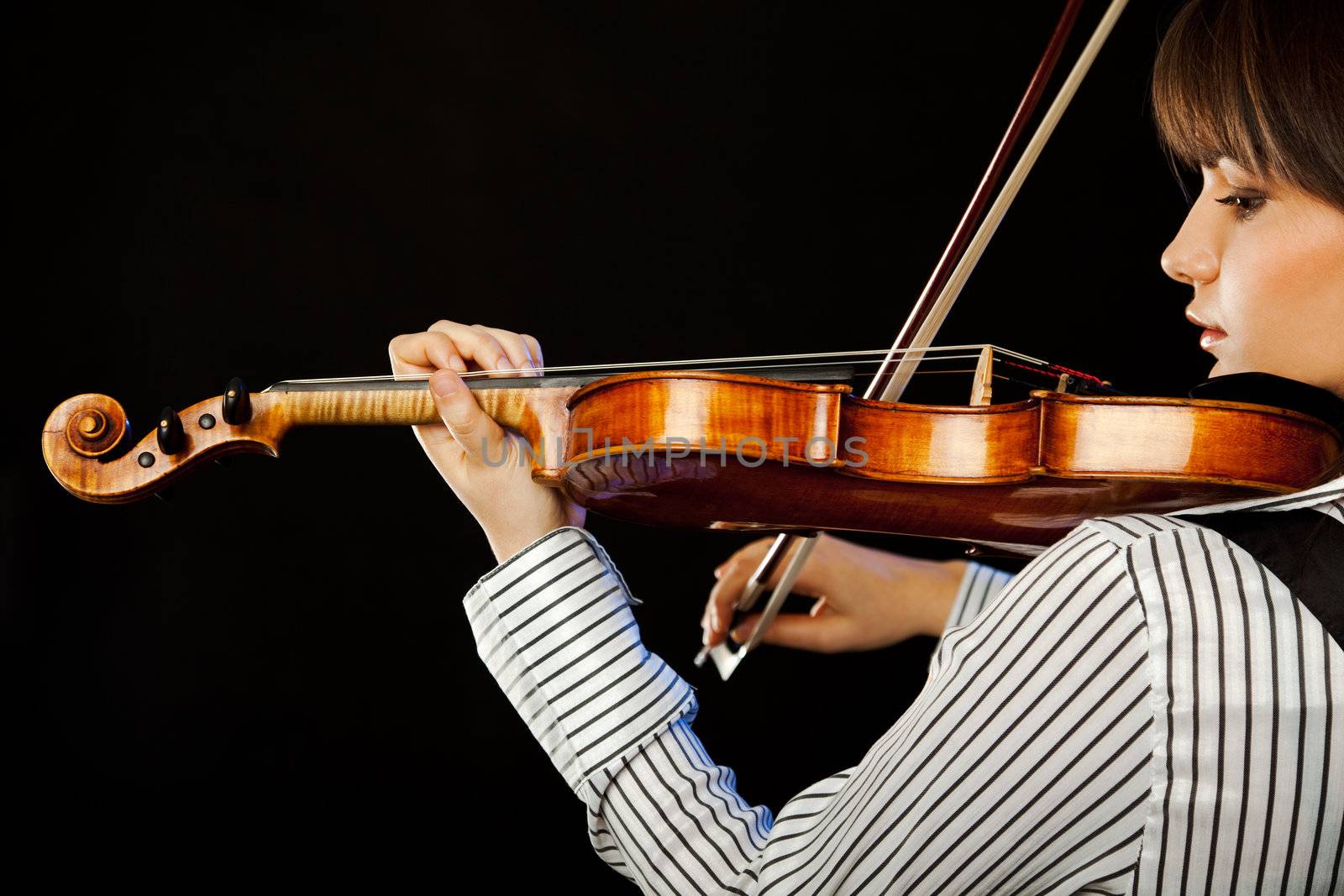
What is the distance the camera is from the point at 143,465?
36.9 inches

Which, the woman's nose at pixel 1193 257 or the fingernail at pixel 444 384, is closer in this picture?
the woman's nose at pixel 1193 257

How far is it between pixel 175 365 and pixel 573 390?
98 cm

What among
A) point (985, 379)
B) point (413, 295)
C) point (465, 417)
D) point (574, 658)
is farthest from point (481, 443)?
point (413, 295)

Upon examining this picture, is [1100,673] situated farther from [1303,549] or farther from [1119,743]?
[1303,549]

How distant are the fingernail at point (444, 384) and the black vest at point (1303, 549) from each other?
1.84 feet

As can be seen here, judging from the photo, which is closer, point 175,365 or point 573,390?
point 573,390

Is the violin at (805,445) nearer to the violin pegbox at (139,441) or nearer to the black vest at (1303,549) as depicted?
the violin pegbox at (139,441)

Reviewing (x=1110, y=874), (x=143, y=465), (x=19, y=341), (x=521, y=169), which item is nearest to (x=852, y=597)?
(x=1110, y=874)

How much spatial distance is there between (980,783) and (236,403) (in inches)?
25.8

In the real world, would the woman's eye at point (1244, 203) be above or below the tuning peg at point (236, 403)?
above

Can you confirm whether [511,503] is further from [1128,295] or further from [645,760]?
[1128,295]

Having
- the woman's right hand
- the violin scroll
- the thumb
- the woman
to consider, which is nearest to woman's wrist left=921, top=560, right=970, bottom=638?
the woman's right hand

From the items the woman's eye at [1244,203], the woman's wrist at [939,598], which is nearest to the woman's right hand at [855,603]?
the woman's wrist at [939,598]

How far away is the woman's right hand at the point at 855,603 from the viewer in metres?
1.26
